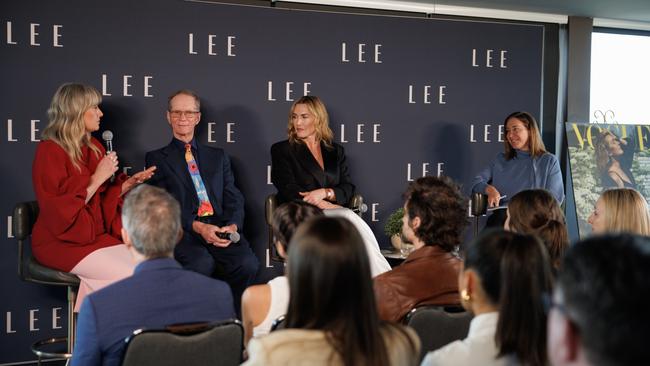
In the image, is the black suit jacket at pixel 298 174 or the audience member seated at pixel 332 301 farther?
the black suit jacket at pixel 298 174

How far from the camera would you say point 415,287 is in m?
2.57

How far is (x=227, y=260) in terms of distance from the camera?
15.5 feet

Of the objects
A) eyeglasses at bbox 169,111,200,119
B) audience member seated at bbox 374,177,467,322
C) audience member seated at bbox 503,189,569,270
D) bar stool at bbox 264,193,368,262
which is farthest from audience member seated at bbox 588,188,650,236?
eyeglasses at bbox 169,111,200,119

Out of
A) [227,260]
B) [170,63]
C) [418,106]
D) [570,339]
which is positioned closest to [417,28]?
[418,106]

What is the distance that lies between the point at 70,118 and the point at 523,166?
3.17 meters

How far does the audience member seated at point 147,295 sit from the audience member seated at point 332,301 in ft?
2.13

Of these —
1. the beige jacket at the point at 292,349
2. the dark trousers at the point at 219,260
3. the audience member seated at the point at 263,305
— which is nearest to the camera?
the beige jacket at the point at 292,349

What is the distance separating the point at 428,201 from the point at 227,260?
7.08 ft

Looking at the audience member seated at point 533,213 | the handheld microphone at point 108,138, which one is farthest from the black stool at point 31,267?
the audience member seated at point 533,213

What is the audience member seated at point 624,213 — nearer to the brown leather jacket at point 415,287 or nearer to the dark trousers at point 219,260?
the brown leather jacket at point 415,287

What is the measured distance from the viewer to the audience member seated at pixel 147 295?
2.12 metres

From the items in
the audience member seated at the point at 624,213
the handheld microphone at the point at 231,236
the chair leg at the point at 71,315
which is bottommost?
the chair leg at the point at 71,315

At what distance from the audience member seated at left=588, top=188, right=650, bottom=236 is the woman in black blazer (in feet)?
6.81

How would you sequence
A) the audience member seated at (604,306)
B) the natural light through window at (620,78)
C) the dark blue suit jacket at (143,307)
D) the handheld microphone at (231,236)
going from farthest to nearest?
1. the natural light through window at (620,78)
2. the handheld microphone at (231,236)
3. the dark blue suit jacket at (143,307)
4. the audience member seated at (604,306)
